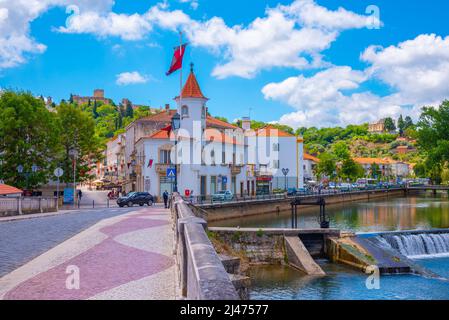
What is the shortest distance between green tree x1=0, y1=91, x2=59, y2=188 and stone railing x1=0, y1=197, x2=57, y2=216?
9.90m

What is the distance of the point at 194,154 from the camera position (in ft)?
196

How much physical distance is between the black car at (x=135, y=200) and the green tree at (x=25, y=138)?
8.62m

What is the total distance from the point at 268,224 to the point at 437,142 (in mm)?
46971

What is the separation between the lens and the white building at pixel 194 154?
2301 inches

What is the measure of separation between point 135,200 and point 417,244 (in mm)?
27755

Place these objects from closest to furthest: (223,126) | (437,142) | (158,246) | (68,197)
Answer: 1. (158,246)
2. (68,197)
3. (223,126)
4. (437,142)

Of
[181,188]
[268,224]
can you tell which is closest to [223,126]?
[181,188]

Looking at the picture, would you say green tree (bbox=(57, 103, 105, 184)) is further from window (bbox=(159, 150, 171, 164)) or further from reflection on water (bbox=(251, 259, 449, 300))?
reflection on water (bbox=(251, 259, 449, 300))

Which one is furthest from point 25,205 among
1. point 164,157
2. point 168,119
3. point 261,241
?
point 168,119

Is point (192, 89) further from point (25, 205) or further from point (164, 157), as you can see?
point (25, 205)

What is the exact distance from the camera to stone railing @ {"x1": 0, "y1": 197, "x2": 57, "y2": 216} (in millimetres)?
30672

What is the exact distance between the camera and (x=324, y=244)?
2942 cm

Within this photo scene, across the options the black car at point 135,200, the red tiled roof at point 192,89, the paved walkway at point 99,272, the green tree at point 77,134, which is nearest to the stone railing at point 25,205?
the black car at point 135,200
